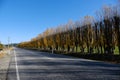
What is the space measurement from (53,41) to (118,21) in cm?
5147

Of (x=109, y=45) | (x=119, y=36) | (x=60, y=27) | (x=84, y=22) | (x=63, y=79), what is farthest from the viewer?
(x=60, y=27)

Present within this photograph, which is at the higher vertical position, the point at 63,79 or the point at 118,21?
the point at 118,21

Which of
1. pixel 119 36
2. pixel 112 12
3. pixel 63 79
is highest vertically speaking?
pixel 112 12

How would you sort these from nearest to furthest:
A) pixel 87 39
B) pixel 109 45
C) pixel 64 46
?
pixel 109 45 < pixel 87 39 < pixel 64 46

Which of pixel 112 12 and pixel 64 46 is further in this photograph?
pixel 64 46

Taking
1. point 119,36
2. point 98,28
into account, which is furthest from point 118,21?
point 98,28

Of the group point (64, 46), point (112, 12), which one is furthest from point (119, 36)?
point (64, 46)

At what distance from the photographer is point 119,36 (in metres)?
Result: 38.3

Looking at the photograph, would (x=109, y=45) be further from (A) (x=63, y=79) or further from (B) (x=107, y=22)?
(A) (x=63, y=79)

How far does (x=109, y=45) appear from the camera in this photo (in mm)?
41438

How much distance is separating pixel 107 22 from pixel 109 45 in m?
3.39

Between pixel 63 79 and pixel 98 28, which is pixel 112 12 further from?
pixel 63 79

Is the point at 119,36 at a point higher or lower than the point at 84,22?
lower

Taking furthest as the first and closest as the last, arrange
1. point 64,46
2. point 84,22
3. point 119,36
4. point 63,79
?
point 64,46 < point 84,22 < point 119,36 < point 63,79
